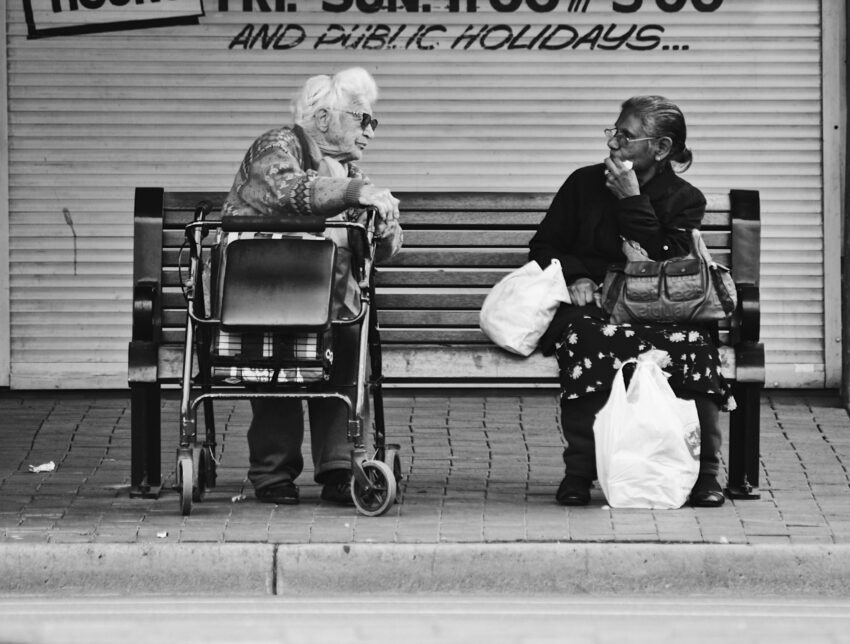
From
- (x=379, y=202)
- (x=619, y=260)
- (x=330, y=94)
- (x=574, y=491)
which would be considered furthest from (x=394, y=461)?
(x=330, y=94)

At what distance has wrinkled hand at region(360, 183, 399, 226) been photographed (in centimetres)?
687

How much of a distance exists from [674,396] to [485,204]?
1.30 metres

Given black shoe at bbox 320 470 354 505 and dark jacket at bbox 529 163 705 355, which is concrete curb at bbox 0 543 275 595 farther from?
dark jacket at bbox 529 163 705 355

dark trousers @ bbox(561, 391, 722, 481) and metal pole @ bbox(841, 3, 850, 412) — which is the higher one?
metal pole @ bbox(841, 3, 850, 412)

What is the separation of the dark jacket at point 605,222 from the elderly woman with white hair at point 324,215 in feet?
2.45

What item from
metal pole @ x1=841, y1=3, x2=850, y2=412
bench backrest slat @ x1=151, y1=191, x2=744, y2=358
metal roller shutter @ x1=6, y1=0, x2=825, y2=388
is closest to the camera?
bench backrest slat @ x1=151, y1=191, x2=744, y2=358

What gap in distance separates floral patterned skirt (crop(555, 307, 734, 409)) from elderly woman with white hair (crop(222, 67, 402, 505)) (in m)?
0.79

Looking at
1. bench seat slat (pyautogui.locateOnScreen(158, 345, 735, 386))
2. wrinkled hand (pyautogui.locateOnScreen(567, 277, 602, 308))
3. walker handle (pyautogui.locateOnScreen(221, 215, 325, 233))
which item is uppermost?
walker handle (pyautogui.locateOnScreen(221, 215, 325, 233))

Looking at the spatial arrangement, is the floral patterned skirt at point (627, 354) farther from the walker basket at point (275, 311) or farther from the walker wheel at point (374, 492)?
the walker basket at point (275, 311)

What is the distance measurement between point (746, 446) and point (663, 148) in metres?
1.20

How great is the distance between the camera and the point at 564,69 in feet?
32.6

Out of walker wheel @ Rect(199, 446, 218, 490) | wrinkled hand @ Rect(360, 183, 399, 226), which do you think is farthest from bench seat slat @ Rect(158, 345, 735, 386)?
walker wheel @ Rect(199, 446, 218, 490)

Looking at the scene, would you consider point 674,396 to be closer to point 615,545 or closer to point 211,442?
point 615,545

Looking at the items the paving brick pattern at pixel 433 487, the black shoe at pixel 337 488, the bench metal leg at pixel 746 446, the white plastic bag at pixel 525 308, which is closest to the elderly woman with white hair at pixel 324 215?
the black shoe at pixel 337 488
